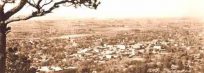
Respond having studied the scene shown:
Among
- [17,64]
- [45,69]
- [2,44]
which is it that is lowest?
[45,69]

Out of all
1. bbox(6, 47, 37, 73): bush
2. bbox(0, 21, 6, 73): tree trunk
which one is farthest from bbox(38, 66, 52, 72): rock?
bbox(0, 21, 6, 73): tree trunk

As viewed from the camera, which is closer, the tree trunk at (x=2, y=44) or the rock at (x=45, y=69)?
the tree trunk at (x=2, y=44)

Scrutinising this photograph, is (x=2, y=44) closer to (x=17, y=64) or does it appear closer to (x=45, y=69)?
(x=17, y=64)

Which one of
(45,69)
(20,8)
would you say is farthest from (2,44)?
(45,69)

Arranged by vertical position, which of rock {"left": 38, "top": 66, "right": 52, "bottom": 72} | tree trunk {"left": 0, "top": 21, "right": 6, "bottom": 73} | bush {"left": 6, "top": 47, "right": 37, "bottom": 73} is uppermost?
tree trunk {"left": 0, "top": 21, "right": 6, "bottom": 73}

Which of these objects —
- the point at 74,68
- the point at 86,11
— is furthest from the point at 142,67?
the point at 86,11

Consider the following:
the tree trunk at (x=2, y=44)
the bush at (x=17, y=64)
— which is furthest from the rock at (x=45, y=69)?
the tree trunk at (x=2, y=44)

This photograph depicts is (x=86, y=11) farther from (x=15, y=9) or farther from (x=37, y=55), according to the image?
(x=15, y=9)

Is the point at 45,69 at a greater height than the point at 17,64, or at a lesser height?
lesser

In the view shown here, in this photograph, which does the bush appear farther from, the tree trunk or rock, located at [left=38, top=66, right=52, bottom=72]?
rock, located at [left=38, top=66, right=52, bottom=72]

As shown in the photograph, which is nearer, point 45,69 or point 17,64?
point 17,64

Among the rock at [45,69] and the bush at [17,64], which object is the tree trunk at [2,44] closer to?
the bush at [17,64]
